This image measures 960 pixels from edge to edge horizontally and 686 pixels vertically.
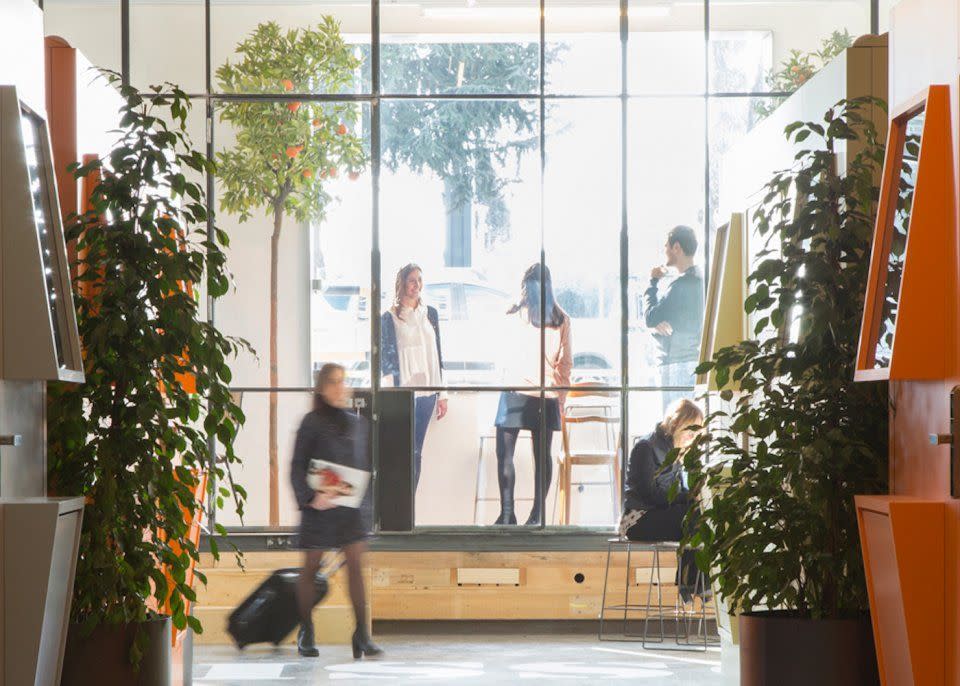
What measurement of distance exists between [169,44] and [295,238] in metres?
1.38

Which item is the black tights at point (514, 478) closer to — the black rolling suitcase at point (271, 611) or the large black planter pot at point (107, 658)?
the black rolling suitcase at point (271, 611)

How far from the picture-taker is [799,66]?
26.4ft

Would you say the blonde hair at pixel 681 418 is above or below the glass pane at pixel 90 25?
below

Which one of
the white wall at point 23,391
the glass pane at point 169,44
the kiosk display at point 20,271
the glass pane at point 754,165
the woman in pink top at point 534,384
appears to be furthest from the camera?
the woman in pink top at point 534,384

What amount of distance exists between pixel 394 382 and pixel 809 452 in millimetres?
4391

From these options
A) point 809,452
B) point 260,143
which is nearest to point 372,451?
point 260,143

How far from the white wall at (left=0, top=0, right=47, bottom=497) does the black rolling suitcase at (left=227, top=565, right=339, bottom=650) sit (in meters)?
3.47

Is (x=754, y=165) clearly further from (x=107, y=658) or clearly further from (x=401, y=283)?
(x=107, y=658)

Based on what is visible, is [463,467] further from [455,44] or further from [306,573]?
[455,44]

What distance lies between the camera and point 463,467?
7.96m

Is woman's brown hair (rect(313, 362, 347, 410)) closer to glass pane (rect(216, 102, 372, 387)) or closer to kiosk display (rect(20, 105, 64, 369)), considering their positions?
glass pane (rect(216, 102, 372, 387))

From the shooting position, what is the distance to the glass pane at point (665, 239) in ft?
26.5

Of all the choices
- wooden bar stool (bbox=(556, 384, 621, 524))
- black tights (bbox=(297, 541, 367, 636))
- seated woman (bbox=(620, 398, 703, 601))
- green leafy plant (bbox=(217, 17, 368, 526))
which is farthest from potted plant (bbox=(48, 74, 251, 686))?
wooden bar stool (bbox=(556, 384, 621, 524))

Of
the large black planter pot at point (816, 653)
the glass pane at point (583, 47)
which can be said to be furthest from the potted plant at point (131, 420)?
the glass pane at point (583, 47)
